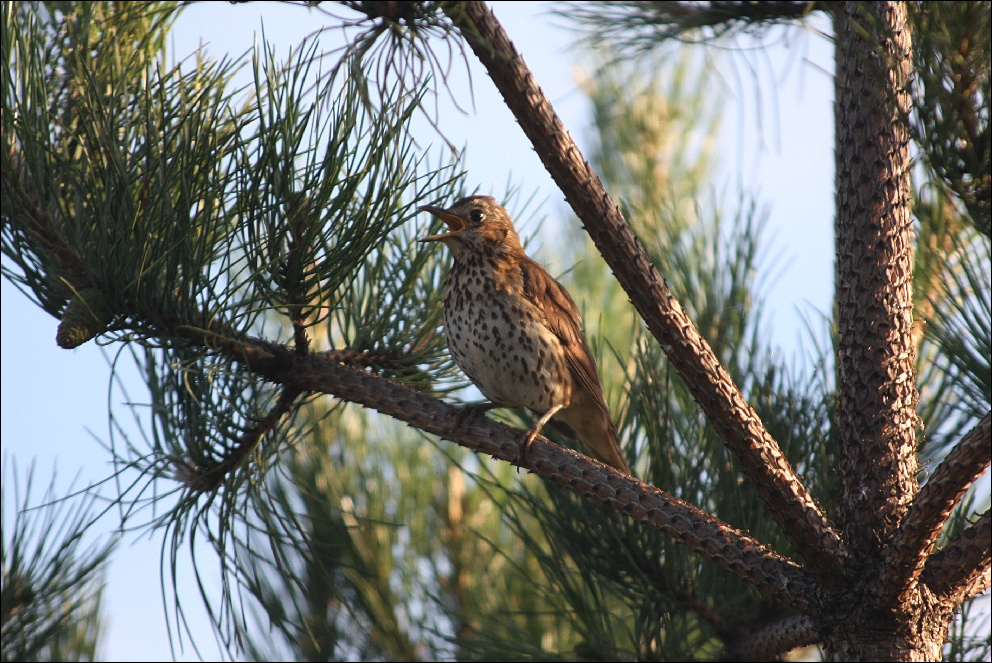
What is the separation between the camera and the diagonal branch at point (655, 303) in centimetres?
170

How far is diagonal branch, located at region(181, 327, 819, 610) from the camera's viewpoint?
176 cm

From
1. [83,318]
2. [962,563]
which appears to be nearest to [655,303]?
[962,563]

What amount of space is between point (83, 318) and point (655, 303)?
43.2 inches

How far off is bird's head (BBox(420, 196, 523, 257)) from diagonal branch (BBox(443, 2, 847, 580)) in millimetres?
1477

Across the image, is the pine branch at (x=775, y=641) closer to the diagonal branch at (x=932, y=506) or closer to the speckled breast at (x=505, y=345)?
the diagonal branch at (x=932, y=506)

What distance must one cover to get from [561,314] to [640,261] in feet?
5.31

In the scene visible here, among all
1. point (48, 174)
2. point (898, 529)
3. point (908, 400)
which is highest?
point (48, 174)

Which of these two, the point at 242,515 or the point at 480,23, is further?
the point at 242,515

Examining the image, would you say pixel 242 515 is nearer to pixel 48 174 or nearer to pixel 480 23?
pixel 48 174

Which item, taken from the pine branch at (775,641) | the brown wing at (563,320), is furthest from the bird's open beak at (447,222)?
the pine branch at (775,641)

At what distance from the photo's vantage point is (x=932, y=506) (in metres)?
1.50

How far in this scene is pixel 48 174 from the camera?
188 cm

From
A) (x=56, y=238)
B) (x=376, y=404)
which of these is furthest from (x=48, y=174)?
(x=376, y=404)

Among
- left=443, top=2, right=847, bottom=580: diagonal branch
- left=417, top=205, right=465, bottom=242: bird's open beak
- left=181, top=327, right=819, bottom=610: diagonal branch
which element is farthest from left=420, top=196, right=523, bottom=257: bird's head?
left=443, top=2, right=847, bottom=580: diagonal branch
